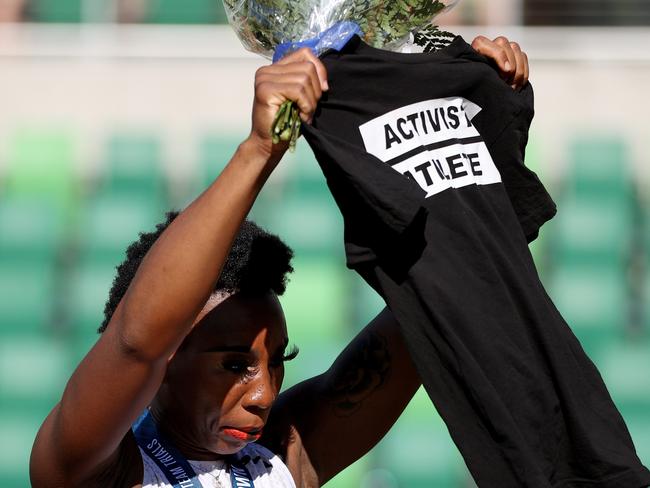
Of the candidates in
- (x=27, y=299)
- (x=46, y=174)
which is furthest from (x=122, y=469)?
(x=46, y=174)

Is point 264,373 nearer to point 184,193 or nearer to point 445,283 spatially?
point 445,283

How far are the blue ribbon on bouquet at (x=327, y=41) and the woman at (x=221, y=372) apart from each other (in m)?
0.08

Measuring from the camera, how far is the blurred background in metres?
6.20

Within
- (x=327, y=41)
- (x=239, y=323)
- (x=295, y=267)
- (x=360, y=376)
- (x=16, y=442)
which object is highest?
(x=327, y=41)

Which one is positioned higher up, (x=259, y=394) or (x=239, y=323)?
(x=239, y=323)

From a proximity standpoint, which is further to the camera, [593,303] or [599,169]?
[599,169]

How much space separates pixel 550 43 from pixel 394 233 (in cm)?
471

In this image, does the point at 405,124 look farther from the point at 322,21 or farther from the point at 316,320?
the point at 316,320

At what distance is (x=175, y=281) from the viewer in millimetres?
1984

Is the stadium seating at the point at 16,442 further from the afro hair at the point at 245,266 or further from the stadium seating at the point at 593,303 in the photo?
the afro hair at the point at 245,266

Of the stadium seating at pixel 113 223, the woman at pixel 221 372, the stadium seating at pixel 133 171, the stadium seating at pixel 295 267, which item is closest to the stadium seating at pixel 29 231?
the stadium seating at pixel 295 267

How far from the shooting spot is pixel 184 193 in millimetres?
6438

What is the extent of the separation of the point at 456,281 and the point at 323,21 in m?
0.51

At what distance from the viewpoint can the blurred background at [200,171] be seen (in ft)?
20.3
